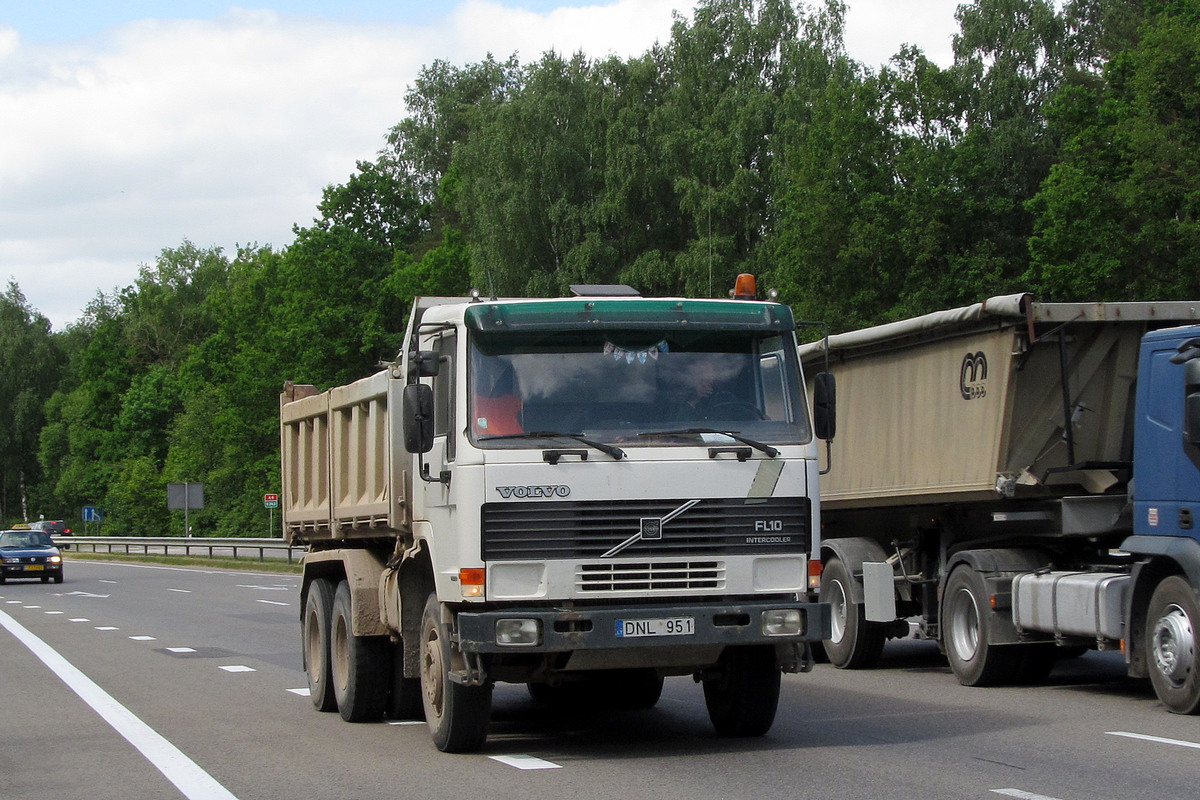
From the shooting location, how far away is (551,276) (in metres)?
53.9

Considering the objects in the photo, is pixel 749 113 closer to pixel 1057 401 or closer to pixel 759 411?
pixel 1057 401

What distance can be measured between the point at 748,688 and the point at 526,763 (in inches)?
64.5

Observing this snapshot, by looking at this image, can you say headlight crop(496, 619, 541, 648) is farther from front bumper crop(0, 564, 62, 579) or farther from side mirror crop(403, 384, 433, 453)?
front bumper crop(0, 564, 62, 579)

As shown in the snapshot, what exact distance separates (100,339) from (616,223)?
64.4 m

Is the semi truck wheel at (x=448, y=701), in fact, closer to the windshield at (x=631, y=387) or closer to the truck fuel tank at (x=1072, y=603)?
the windshield at (x=631, y=387)

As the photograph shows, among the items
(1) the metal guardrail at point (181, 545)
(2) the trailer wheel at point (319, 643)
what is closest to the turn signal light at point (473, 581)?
(2) the trailer wheel at point (319, 643)

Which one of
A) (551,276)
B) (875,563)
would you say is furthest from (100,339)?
(875,563)

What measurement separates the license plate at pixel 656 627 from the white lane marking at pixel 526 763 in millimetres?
902

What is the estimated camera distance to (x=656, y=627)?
362 inches

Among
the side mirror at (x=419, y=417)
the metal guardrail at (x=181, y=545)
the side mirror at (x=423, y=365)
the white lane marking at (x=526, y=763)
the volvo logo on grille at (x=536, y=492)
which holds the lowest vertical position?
the metal guardrail at (x=181, y=545)

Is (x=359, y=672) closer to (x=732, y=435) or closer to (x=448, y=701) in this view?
(x=448, y=701)

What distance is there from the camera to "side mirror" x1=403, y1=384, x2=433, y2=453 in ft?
30.8

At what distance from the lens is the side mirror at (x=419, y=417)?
30.8 ft

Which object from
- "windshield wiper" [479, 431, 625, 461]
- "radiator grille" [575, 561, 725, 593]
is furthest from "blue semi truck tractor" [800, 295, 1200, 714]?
"windshield wiper" [479, 431, 625, 461]
